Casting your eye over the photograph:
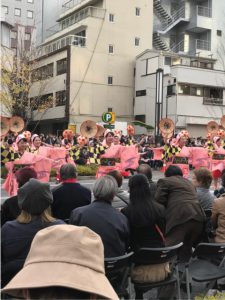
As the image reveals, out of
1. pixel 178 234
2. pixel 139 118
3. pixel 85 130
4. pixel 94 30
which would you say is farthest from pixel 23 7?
pixel 178 234

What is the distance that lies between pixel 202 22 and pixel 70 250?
4342cm

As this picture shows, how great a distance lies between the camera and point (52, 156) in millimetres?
11961

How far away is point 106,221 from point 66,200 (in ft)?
3.99

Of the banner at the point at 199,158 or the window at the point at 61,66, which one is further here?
the window at the point at 61,66

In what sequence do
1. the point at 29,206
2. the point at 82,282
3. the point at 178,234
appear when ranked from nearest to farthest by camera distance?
the point at 82,282, the point at 29,206, the point at 178,234

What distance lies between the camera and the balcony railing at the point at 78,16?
37719mm

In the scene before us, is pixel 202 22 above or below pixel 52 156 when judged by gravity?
above

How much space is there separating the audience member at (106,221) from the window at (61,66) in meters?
34.5

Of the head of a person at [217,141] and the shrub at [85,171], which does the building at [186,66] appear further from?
the head of a person at [217,141]

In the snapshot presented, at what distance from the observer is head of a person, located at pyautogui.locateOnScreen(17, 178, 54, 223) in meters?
3.27

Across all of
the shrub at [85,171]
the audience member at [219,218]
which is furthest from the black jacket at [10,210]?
the shrub at [85,171]

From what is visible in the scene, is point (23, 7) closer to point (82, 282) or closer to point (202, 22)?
point (202, 22)

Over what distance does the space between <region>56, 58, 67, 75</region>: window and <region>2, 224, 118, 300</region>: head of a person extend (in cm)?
3687

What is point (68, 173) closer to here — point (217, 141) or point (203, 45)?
point (217, 141)
